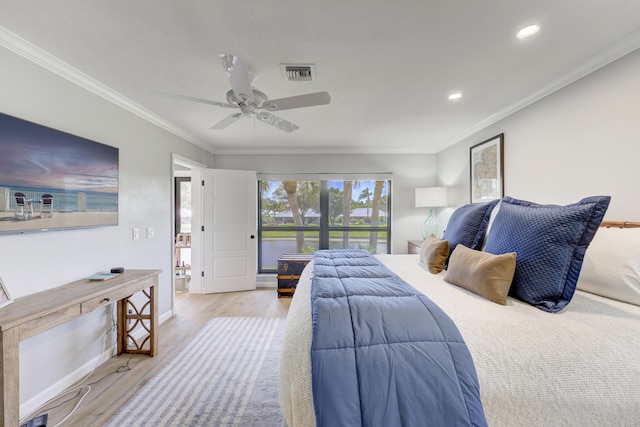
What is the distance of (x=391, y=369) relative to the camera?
2.85ft

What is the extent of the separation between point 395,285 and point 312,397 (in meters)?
0.74

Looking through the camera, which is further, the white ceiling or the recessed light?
the recessed light

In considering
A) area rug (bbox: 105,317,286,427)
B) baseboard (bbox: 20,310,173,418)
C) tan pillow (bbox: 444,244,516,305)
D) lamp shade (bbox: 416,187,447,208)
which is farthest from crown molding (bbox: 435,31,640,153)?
baseboard (bbox: 20,310,173,418)

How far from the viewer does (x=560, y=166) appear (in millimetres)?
2035

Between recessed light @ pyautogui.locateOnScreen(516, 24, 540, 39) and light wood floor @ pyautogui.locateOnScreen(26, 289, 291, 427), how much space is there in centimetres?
332

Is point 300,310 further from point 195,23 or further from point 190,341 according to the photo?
point 190,341

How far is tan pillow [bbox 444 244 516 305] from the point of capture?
1353 mm

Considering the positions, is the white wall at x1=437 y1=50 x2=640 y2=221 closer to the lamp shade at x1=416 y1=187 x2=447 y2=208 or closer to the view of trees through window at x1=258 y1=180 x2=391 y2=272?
the lamp shade at x1=416 y1=187 x2=447 y2=208

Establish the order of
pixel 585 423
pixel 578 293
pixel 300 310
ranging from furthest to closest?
pixel 578 293, pixel 300 310, pixel 585 423

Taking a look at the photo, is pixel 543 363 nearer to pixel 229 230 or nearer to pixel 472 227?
pixel 472 227

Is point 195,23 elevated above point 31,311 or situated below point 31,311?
above

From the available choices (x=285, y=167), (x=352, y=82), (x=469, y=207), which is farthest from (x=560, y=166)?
(x=285, y=167)

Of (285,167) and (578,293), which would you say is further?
(285,167)

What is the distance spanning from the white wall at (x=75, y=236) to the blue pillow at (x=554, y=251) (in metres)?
3.06
